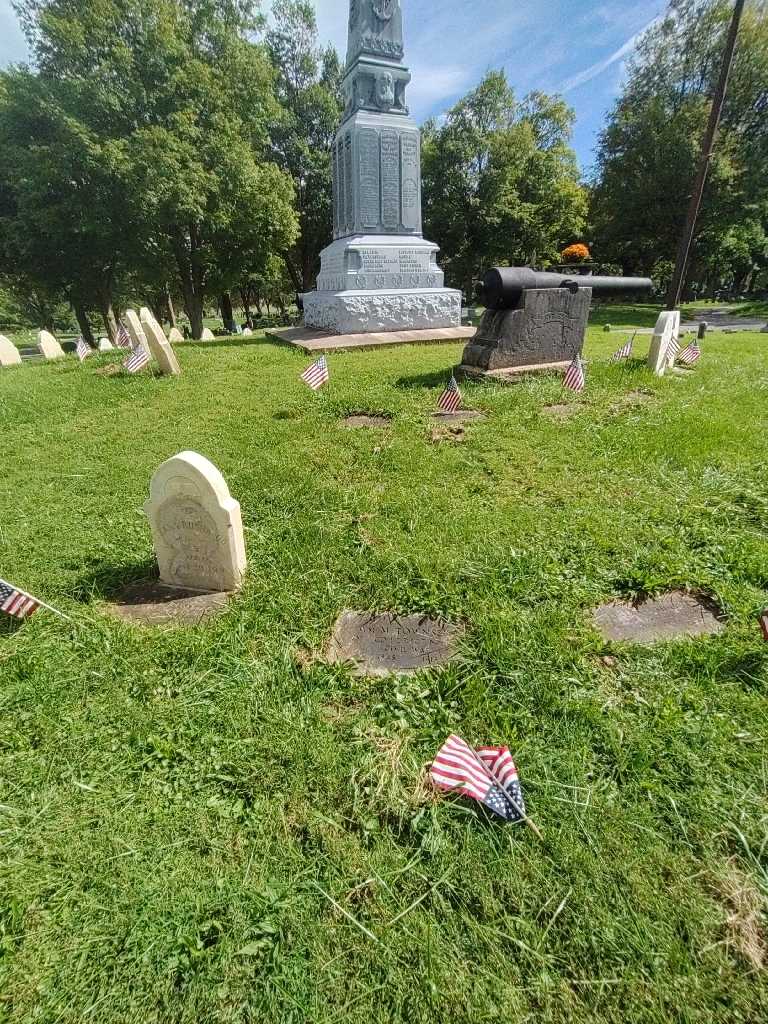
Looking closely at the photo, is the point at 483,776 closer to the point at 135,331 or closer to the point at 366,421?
the point at 366,421

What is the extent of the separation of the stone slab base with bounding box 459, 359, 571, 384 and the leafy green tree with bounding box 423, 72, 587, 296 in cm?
2364

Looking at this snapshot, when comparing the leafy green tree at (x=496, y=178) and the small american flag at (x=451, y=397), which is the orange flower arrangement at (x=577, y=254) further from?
the leafy green tree at (x=496, y=178)

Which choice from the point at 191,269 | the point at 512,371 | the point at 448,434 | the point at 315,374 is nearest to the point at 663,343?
the point at 512,371

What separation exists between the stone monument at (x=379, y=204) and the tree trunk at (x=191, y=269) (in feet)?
28.9

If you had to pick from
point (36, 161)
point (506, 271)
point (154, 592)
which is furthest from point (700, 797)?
point (36, 161)

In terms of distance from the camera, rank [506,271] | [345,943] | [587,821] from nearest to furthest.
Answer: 1. [345,943]
2. [587,821]
3. [506,271]

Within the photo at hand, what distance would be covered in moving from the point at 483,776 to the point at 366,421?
14.8 feet

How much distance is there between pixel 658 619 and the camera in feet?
8.14

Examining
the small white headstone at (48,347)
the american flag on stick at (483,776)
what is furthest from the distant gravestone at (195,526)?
the small white headstone at (48,347)

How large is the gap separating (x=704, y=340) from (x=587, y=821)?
14.3 m

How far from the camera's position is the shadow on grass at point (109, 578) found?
9.06ft

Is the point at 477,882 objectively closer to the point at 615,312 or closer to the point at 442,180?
the point at 615,312

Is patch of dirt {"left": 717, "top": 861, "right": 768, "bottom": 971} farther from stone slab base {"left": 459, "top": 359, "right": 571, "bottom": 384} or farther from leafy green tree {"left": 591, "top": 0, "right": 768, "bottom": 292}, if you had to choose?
leafy green tree {"left": 591, "top": 0, "right": 768, "bottom": 292}

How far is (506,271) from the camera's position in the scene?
21.2ft
